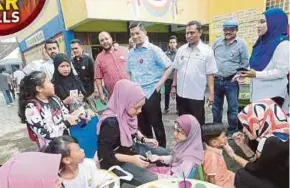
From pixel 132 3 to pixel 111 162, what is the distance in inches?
229

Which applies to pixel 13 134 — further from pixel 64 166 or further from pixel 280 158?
pixel 280 158

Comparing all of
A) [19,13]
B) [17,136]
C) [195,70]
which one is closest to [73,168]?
[19,13]

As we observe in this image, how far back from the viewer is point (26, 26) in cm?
113

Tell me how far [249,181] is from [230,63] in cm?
202

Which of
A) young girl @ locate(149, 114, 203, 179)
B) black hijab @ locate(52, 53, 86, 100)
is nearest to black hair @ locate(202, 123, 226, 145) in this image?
young girl @ locate(149, 114, 203, 179)

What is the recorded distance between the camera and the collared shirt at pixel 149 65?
9.11 feet

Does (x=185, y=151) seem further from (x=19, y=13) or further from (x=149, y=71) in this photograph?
(x=19, y=13)

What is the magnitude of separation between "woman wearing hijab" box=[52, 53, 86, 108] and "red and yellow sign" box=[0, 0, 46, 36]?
1471 mm

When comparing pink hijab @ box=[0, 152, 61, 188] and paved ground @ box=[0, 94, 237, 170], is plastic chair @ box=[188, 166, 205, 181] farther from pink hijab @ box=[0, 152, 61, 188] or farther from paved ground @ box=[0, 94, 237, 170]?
pink hijab @ box=[0, 152, 61, 188]

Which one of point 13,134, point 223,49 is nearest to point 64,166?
point 223,49

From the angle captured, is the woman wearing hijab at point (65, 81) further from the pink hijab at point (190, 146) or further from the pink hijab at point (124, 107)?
the pink hijab at point (190, 146)

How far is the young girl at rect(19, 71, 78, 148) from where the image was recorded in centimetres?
198

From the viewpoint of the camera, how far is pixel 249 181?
138 centimetres

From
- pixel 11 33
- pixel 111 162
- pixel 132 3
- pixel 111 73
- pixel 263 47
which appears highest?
pixel 132 3
